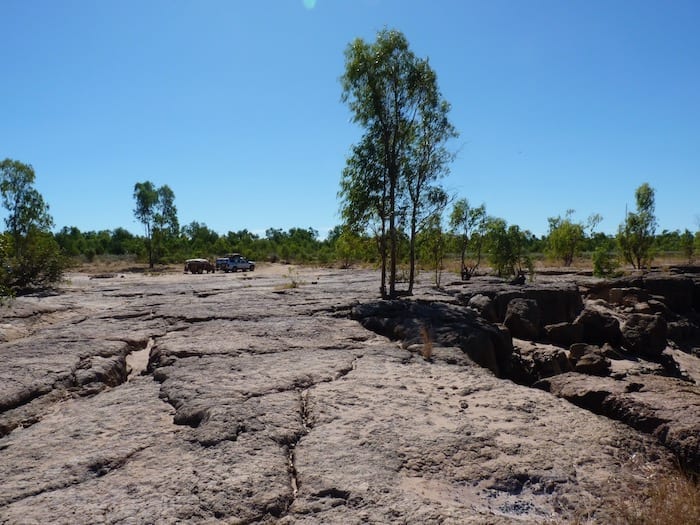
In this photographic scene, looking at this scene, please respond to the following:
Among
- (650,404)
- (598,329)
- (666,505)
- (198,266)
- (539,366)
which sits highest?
(198,266)

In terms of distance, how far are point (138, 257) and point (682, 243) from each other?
4869 cm

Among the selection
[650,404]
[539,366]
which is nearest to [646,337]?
[539,366]

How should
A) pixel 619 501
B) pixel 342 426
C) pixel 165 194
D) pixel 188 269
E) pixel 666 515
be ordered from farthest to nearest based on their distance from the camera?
pixel 165 194, pixel 188 269, pixel 342 426, pixel 619 501, pixel 666 515

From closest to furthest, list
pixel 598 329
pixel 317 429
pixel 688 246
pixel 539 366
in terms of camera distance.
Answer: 1. pixel 317 429
2. pixel 539 366
3. pixel 598 329
4. pixel 688 246

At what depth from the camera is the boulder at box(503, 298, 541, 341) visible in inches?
464

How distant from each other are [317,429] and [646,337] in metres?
10.4

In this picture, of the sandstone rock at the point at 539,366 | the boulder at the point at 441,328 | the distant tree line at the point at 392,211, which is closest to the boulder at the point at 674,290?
the distant tree line at the point at 392,211

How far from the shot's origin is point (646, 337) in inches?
460

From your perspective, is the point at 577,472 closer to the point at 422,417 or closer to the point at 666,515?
the point at 666,515

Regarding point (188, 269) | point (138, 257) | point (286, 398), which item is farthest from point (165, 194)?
point (286, 398)

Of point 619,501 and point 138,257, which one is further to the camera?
point 138,257

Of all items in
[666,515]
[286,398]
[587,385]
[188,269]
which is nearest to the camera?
[666,515]

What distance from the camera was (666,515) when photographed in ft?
9.40

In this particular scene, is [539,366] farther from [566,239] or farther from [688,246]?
[688,246]
